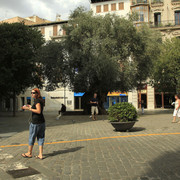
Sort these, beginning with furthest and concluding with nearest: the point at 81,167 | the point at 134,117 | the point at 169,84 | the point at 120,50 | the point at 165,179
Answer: the point at 169,84 → the point at 120,50 → the point at 134,117 → the point at 81,167 → the point at 165,179

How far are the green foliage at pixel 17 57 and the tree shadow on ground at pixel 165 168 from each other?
54.9ft

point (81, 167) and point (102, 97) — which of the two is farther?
point (102, 97)

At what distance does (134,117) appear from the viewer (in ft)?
30.9

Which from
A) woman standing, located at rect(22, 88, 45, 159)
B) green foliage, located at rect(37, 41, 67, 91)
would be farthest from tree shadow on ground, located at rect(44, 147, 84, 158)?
green foliage, located at rect(37, 41, 67, 91)

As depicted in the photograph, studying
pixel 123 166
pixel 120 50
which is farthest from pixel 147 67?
pixel 123 166

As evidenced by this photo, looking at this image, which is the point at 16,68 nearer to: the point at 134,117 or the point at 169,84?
the point at 134,117

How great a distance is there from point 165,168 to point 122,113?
4576mm

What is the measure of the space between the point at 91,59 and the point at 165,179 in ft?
47.3

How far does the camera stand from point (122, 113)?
9141mm

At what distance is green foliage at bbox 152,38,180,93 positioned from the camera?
24.8 meters

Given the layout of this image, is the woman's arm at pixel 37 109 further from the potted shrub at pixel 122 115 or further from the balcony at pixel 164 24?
the balcony at pixel 164 24

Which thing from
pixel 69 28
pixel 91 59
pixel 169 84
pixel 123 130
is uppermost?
pixel 69 28

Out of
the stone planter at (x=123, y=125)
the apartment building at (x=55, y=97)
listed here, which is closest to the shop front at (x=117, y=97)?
the apartment building at (x=55, y=97)

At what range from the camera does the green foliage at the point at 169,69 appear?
81.3 ft
